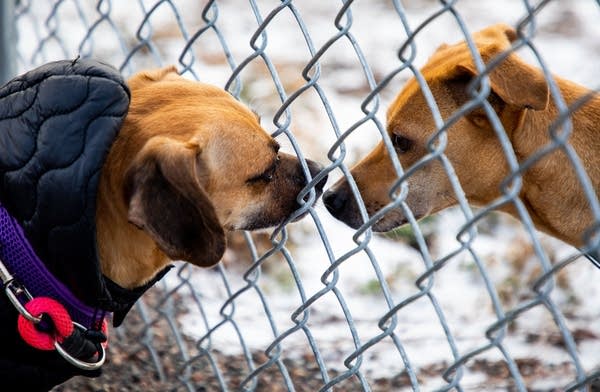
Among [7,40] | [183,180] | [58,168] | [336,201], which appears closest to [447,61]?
[336,201]

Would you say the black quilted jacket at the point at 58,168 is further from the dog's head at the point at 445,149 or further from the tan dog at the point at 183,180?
the dog's head at the point at 445,149

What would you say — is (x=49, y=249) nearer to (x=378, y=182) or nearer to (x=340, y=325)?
(x=378, y=182)

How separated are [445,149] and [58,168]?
1414mm

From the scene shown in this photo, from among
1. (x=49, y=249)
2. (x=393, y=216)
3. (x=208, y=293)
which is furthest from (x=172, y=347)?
(x=49, y=249)

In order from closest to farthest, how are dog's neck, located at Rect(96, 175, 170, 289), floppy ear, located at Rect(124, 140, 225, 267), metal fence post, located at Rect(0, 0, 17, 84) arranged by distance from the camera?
1. floppy ear, located at Rect(124, 140, 225, 267)
2. dog's neck, located at Rect(96, 175, 170, 289)
3. metal fence post, located at Rect(0, 0, 17, 84)

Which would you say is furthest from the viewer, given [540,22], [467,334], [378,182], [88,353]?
[540,22]

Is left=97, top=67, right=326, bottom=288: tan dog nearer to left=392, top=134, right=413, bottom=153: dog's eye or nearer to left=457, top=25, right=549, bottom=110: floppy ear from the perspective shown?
left=392, top=134, right=413, bottom=153: dog's eye

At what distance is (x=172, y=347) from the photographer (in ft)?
11.5

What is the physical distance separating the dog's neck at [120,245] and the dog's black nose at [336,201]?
808 millimetres

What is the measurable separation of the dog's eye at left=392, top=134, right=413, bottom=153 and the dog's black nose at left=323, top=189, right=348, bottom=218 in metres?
0.26

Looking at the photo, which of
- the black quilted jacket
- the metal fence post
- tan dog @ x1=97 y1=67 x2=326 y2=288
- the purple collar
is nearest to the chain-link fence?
the metal fence post

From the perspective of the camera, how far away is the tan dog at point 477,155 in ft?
9.23

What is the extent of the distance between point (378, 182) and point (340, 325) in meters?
1.13

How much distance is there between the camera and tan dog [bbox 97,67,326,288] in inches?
84.7
